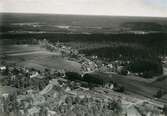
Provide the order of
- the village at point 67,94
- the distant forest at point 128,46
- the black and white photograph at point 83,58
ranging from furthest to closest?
the distant forest at point 128,46, the black and white photograph at point 83,58, the village at point 67,94

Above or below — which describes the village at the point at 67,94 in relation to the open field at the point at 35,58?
below

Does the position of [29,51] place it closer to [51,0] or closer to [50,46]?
[50,46]

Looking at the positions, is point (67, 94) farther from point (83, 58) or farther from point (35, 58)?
point (35, 58)

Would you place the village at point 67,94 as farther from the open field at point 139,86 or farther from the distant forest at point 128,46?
the distant forest at point 128,46

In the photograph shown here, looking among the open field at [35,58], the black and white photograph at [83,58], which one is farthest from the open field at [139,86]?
the open field at [35,58]

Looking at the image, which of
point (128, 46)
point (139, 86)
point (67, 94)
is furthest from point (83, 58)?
point (139, 86)

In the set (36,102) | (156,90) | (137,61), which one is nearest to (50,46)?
(36,102)

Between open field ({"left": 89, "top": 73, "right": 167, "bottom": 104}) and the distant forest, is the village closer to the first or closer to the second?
open field ({"left": 89, "top": 73, "right": 167, "bottom": 104})

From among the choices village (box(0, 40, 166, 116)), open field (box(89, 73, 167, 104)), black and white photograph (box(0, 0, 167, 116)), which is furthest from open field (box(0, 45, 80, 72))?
open field (box(89, 73, 167, 104))

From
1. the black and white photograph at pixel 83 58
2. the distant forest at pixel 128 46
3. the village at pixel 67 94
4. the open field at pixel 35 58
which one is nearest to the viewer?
the village at pixel 67 94
